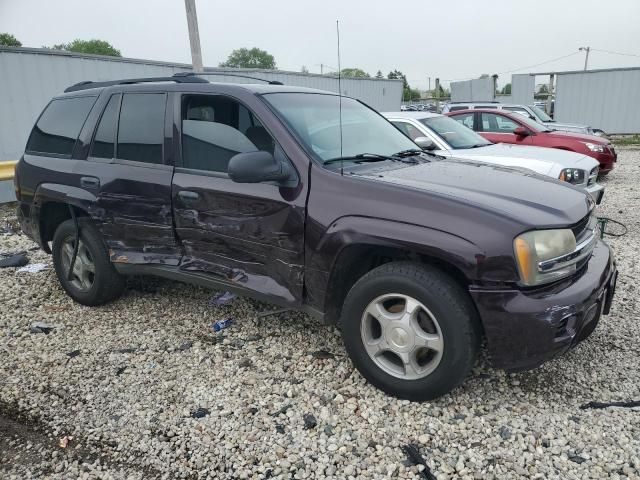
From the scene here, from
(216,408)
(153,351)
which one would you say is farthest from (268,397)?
(153,351)

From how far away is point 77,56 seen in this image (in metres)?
9.64

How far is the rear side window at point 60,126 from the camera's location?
4123 mm

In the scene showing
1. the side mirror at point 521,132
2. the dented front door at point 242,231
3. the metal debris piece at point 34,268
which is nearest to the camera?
the dented front door at point 242,231

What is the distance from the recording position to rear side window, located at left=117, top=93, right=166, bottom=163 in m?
3.62

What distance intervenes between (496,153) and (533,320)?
179 inches

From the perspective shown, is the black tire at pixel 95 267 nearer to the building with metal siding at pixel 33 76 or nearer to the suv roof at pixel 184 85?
the suv roof at pixel 184 85

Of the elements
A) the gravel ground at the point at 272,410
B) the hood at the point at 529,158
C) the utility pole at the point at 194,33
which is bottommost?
the gravel ground at the point at 272,410

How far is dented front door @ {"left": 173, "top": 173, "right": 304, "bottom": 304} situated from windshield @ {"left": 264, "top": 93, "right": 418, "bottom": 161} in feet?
1.43

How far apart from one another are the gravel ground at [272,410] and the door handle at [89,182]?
43.3 inches

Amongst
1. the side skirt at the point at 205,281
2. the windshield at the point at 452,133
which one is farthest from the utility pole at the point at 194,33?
the side skirt at the point at 205,281

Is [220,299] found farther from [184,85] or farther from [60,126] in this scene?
[60,126]

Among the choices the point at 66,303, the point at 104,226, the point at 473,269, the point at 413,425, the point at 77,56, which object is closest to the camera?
the point at 473,269

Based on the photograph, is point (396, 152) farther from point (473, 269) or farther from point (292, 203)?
point (473, 269)

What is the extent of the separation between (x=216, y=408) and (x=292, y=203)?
1269 mm
